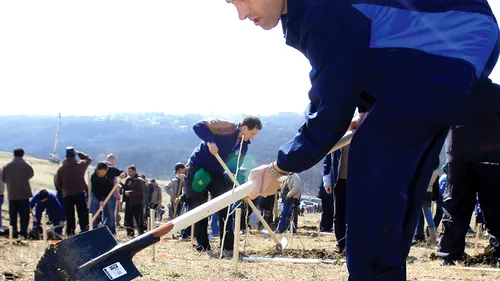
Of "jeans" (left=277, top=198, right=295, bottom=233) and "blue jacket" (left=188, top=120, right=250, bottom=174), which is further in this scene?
"jeans" (left=277, top=198, right=295, bottom=233)

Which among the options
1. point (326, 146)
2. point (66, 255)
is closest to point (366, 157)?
point (326, 146)

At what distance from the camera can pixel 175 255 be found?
5848 millimetres

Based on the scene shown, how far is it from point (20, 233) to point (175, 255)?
5.82m

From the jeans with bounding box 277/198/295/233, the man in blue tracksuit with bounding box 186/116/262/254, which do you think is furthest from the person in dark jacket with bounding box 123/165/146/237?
the man in blue tracksuit with bounding box 186/116/262/254

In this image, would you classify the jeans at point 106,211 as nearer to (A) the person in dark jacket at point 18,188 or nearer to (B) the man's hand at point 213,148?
(A) the person in dark jacket at point 18,188

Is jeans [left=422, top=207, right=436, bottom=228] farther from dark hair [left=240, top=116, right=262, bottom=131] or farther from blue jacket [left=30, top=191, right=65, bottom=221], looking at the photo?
blue jacket [left=30, top=191, right=65, bottom=221]

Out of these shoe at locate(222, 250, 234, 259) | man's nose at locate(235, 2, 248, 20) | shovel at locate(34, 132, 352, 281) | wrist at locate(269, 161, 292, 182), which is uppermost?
man's nose at locate(235, 2, 248, 20)

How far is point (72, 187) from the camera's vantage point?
9781 mm

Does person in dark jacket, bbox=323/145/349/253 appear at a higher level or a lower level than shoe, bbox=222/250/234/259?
higher

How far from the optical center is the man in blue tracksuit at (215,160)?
21.1ft

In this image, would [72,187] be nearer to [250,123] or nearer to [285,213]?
[285,213]

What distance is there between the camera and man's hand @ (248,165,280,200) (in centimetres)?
259

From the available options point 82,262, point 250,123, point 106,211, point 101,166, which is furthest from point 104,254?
point 106,211

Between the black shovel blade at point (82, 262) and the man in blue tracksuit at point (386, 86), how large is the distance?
149 cm
